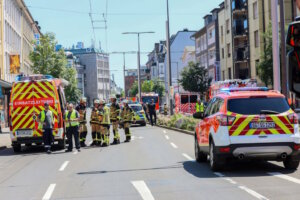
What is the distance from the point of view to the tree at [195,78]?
6962 centimetres

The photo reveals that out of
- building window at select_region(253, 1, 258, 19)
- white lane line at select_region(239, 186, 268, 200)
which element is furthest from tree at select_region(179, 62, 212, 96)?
white lane line at select_region(239, 186, 268, 200)

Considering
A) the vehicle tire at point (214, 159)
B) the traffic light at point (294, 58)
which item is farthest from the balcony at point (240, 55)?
the traffic light at point (294, 58)

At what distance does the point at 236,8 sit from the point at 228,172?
162 ft

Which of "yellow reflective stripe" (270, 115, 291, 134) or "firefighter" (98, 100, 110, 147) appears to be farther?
"firefighter" (98, 100, 110, 147)

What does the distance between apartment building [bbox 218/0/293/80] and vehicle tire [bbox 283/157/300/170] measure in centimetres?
3974

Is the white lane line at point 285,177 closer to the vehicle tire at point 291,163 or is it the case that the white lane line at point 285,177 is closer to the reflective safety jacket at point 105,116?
the vehicle tire at point 291,163

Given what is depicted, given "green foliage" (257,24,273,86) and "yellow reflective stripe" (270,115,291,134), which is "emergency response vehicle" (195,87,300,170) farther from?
"green foliage" (257,24,273,86)

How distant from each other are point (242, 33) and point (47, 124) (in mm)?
43081

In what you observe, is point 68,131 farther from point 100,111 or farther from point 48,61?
point 48,61

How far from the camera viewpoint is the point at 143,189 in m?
9.79

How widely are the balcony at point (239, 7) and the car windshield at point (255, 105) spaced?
4785cm

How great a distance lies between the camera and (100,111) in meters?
21.1

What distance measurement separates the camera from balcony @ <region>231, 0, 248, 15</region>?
191 ft

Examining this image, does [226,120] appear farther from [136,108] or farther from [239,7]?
[239,7]
